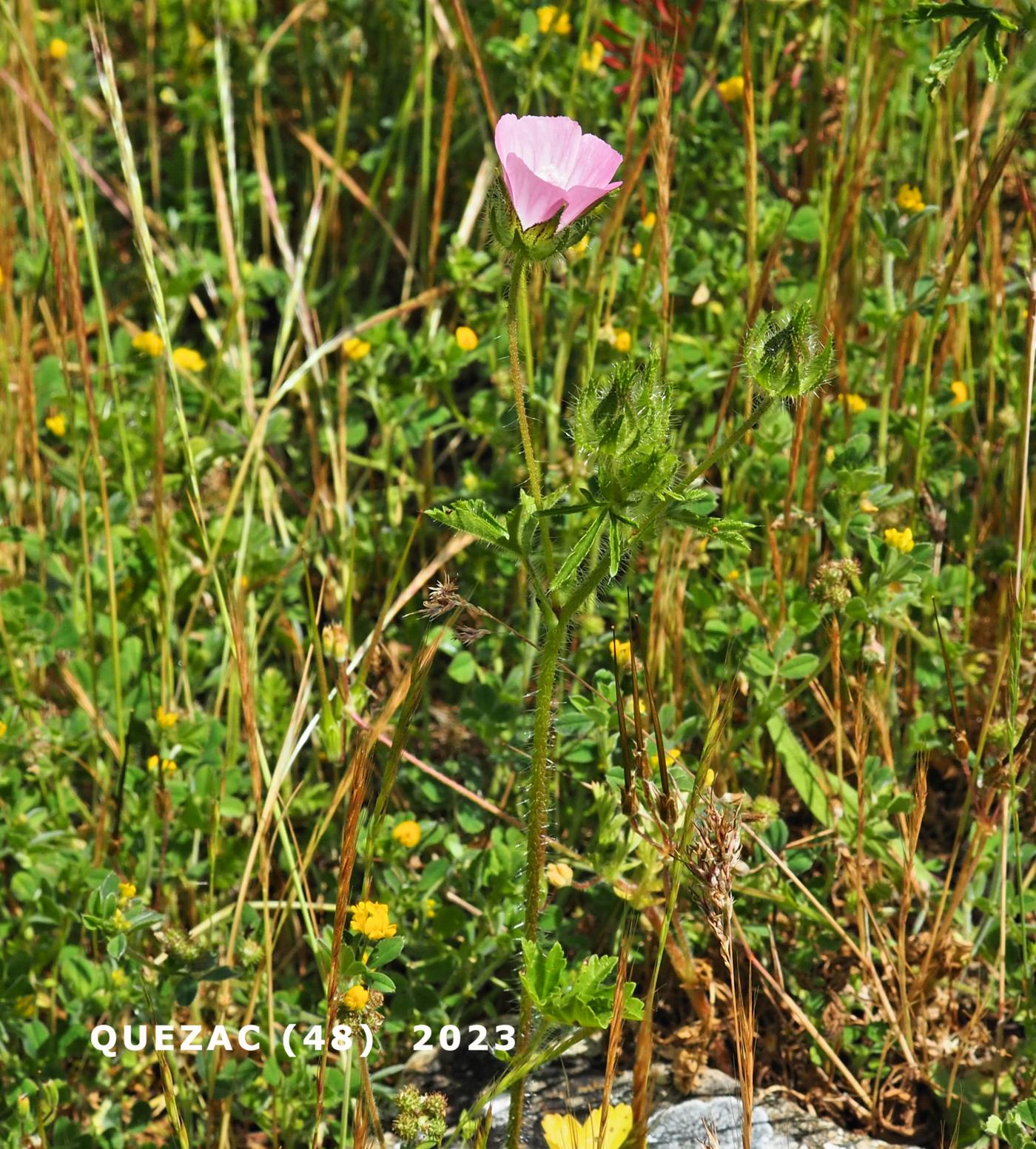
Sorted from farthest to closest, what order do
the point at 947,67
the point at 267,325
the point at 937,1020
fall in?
the point at 267,325, the point at 937,1020, the point at 947,67

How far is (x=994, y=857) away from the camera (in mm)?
1836

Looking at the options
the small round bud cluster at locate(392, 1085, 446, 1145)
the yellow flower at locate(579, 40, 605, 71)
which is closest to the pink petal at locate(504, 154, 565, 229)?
the small round bud cluster at locate(392, 1085, 446, 1145)

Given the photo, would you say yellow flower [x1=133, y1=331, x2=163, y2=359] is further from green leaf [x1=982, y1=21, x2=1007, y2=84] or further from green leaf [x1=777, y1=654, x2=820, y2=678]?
green leaf [x1=982, y1=21, x2=1007, y2=84]

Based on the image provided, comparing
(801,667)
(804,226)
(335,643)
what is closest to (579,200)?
(335,643)

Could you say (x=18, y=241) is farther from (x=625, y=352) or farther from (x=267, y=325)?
(x=625, y=352)

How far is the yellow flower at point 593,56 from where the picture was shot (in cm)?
264

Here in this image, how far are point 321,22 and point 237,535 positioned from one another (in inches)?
57.8

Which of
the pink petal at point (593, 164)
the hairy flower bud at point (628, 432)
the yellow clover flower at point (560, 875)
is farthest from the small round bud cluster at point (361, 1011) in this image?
the pink petal at point (593, 164)

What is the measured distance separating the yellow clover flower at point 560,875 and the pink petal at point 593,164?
2.98 feet

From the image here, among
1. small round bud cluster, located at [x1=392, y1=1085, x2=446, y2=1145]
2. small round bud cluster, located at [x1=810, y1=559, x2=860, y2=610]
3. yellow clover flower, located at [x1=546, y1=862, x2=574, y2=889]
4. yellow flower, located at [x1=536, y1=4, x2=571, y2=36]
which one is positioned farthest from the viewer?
yellow flower, located at [x1=536, y1=4, x2=571, y2=36]

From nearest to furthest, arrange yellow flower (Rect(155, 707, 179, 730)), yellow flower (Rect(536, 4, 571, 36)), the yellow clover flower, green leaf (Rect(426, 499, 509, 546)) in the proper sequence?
green leaf (Rect(426, 499, 509, 546)) → the yellow clover flower → yellow flower (Rect(155, 707, 179, 730)) → yellow flower (Rect(536, 4, 571, 36))

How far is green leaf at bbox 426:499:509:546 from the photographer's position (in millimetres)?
1341

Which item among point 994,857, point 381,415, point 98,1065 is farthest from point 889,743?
point 98,1065

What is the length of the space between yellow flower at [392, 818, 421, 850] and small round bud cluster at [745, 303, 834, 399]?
878mm
